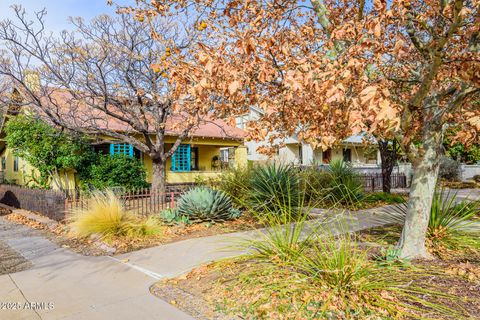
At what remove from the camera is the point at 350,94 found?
4.49 m

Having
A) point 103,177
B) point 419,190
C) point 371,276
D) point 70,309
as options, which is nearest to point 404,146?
point 419,190

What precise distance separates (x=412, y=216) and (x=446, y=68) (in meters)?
2.24

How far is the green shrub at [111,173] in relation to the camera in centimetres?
1517

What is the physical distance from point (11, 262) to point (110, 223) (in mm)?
1848

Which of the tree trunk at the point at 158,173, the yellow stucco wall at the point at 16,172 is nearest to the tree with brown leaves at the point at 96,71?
the tree trunk at the point at 158,173

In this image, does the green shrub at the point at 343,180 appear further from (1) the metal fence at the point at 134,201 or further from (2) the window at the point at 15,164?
(2) the window at the point at 15,164

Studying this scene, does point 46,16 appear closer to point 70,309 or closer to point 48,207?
point 48,207

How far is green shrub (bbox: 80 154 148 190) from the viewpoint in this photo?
15.2 m

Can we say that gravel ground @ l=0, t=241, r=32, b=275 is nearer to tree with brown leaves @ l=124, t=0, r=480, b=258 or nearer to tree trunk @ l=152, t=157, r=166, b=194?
tree with brown leaves @ l=124, t=0, r=480, b=258

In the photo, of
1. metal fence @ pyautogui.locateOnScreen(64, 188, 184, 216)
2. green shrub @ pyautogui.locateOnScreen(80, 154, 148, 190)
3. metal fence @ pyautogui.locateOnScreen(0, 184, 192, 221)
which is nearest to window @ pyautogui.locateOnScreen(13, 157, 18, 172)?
green shrub @ pyautogui.locateOnScreen(80, 154, 148, 190)

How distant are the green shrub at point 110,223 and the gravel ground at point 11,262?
1.25m

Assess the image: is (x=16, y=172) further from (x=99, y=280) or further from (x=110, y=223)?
(x=99, y=280)

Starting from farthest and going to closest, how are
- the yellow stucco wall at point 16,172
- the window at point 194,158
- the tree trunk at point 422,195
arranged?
1. the window at point 194,158
2. the yellow stucco wall at point 16,172
3. the tree trunk at point 422,195

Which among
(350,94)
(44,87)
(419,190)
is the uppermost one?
(44,87)
